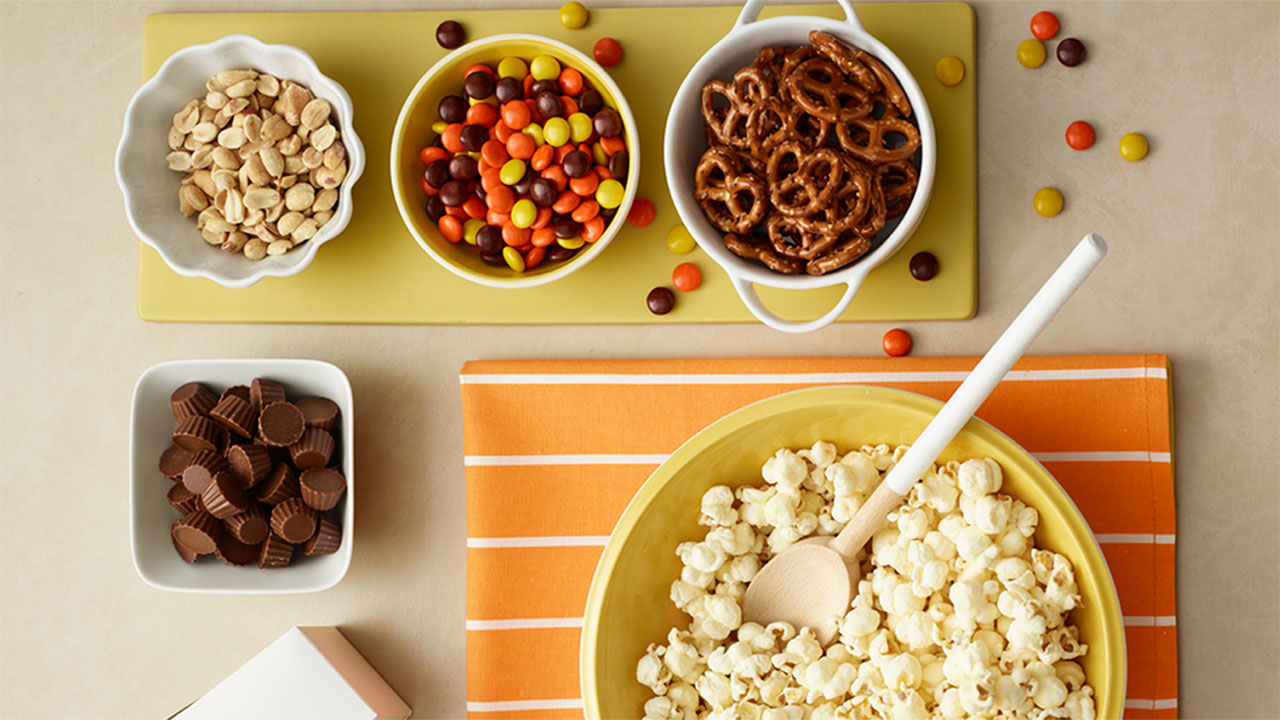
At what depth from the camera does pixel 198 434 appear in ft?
3.60

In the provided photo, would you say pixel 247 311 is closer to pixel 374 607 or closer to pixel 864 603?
pixel 374 607

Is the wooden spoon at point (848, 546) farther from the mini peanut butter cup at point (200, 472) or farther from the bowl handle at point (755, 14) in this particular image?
the mini peanut butter cup at point (200, 472)

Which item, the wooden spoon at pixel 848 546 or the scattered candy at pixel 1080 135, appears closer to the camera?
the wooden spoon at pixel 848 546

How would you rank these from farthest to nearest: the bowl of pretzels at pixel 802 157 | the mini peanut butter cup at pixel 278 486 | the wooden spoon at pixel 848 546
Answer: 1. the mini peanut butter cup at pixel 278 486
2. the bowl of pretzels at pixel 802 157
3. the wooden spoon at pixel 848 546

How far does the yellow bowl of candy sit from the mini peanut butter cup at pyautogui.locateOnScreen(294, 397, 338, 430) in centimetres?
23

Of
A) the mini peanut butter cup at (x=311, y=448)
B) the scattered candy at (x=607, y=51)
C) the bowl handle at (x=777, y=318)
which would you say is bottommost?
the mini peanut butter cup at (x=311, y=448)

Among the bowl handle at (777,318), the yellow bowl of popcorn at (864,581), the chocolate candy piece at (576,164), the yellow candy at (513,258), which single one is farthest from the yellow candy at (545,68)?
the yellow bowl of popcorn at (864,581)

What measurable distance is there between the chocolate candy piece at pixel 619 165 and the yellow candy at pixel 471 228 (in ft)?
0.58

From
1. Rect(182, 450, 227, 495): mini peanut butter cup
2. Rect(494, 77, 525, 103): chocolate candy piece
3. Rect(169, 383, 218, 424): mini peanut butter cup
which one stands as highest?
Rect(494, 77, 525, 103): chocolate candy piece

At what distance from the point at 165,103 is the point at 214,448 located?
1.44 feet

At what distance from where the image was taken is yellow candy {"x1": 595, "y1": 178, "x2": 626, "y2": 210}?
1.07 m

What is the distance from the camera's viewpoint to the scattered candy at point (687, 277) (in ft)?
3.75

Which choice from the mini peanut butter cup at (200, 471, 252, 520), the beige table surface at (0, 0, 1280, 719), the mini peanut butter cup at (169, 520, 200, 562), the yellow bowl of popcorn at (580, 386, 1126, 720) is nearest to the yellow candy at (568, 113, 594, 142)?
the beige table surface at (0, 0, 1280, 719)

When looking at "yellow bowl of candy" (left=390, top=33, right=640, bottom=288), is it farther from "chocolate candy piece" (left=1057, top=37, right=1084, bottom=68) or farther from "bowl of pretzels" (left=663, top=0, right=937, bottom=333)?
"chocolate candy piece" (left=1057, top=37, right=1084, bottom=68)
